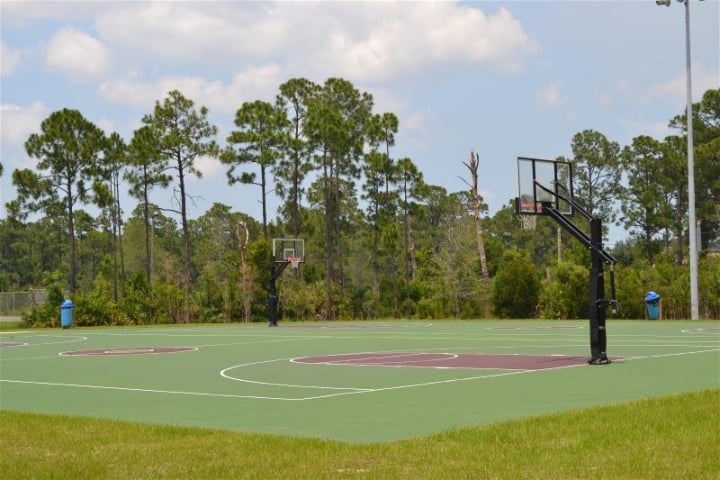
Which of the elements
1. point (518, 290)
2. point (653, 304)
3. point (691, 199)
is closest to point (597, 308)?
point (691, 199)

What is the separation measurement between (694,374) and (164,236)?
3734 inches

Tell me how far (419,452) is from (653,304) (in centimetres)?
3464

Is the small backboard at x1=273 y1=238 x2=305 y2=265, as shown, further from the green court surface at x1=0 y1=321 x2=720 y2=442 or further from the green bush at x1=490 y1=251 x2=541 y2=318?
the green court surface at x1=0 y1=321 x2=720 y2=442

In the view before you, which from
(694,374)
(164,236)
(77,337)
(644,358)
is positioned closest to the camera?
(694,374)

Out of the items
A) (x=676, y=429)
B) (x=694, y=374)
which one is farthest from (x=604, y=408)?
(x=694, y=374)

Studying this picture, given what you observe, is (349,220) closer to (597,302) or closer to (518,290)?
(518,290)

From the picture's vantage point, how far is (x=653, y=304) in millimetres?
42281

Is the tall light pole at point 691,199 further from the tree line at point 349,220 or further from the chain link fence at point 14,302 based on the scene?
the chain link fence at point 14,302

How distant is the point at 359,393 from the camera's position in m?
14.9

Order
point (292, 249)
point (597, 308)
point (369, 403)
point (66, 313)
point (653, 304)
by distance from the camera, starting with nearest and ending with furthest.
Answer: point (369, 403), point (597, 308), point (653, 304), point (292, 249), point (66, 313)

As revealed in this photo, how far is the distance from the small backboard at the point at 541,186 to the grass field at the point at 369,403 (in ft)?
9.81

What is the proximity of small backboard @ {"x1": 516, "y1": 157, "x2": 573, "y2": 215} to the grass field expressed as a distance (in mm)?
2992

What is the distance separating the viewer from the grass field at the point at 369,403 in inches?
374

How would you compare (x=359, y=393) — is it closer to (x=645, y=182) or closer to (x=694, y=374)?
(x=694, y=374)
